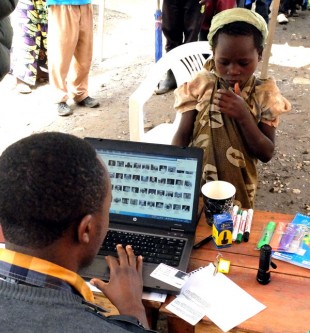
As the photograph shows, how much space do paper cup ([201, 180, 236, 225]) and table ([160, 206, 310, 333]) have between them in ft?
0.25

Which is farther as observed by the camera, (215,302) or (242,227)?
(242,227)

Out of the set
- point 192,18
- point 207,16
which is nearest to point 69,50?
point 192,18

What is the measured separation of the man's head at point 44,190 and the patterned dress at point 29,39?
3.86 m

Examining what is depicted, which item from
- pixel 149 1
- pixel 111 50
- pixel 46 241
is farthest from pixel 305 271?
pixel 149 1

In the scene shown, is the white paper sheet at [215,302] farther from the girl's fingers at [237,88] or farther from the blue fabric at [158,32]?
the blue fabric at [158,32]

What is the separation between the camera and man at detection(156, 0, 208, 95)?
4551 mm

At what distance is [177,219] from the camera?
1750 mm

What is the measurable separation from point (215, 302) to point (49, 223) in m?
0.65

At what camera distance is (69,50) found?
4.36 meters

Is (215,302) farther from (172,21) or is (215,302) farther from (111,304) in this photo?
(172,21)

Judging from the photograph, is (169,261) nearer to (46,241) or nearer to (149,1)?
(46,241)

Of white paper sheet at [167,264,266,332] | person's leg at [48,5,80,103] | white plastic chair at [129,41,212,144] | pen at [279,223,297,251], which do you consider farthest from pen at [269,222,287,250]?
person's leg at [48,5,80,103]

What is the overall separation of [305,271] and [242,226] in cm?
28

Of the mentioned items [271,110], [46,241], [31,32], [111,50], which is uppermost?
[46,241]
